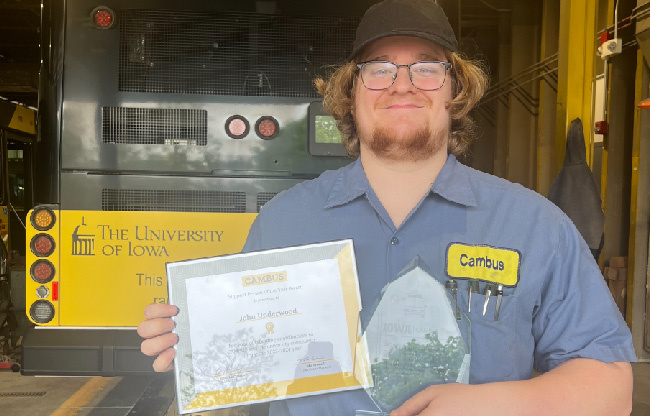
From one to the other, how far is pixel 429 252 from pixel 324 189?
13.0 inches

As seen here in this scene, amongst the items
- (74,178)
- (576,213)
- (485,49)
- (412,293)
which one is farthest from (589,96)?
(485,49)

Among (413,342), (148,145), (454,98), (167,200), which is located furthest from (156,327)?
(148,145)

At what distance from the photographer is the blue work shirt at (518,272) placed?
1.29 m

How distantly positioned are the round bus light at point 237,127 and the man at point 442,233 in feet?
7.36

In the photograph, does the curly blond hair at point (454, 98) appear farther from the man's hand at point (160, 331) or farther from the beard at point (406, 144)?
the man's hand at point (160, 331)

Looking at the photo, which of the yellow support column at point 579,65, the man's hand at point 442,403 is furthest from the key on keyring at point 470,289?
the yellow support column at point 579,65

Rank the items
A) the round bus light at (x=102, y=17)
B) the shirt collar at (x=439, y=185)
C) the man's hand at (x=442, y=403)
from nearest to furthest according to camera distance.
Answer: the man's hand at (x=442, y=403) < the shirt collar at (x=439, y=185) < the round bus light at (x=102, y=17)

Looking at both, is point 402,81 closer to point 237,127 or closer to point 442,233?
point 442,233

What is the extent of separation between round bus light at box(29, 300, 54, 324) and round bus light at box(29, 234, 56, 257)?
0.29 m

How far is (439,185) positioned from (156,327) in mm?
714

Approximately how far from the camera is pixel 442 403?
108 centimetres

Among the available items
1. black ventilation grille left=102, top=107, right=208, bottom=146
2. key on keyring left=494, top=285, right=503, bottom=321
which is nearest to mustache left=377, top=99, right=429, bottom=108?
key on keyring left=494, top=285, right=503, bottom=321

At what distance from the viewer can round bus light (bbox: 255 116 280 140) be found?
3.75 meters

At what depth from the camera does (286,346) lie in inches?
50.3
